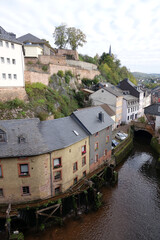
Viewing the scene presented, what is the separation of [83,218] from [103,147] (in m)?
10.6

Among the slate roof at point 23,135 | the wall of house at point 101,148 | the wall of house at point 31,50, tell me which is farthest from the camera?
the wall of house at point 31,50

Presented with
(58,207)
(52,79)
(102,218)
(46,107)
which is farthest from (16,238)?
(52,79)

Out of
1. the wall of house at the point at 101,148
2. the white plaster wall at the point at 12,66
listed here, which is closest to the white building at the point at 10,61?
the white plaster wall at the point at 12,66

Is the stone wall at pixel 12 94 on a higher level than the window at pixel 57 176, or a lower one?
higher

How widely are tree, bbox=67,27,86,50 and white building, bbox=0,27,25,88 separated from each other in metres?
38.9

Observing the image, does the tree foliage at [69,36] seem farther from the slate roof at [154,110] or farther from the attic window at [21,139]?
the attic window at [21,139]

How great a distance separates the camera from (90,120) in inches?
950

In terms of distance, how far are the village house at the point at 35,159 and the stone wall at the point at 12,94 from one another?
9.79 m

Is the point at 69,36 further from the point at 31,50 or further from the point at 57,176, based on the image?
the point at 57,176

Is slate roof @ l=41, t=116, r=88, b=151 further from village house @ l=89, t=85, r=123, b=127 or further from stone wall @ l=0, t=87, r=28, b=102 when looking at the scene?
village house @ l=89, t=85, r=123, b=127

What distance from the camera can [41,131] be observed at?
1831 cm

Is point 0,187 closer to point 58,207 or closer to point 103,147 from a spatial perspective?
point 58,207

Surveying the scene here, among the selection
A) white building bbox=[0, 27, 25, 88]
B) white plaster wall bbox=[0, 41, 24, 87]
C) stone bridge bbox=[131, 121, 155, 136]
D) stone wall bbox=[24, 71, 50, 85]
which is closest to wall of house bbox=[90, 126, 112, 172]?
white plaster wall bbox=[0, 41, 24, 87]

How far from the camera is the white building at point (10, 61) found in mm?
24703
